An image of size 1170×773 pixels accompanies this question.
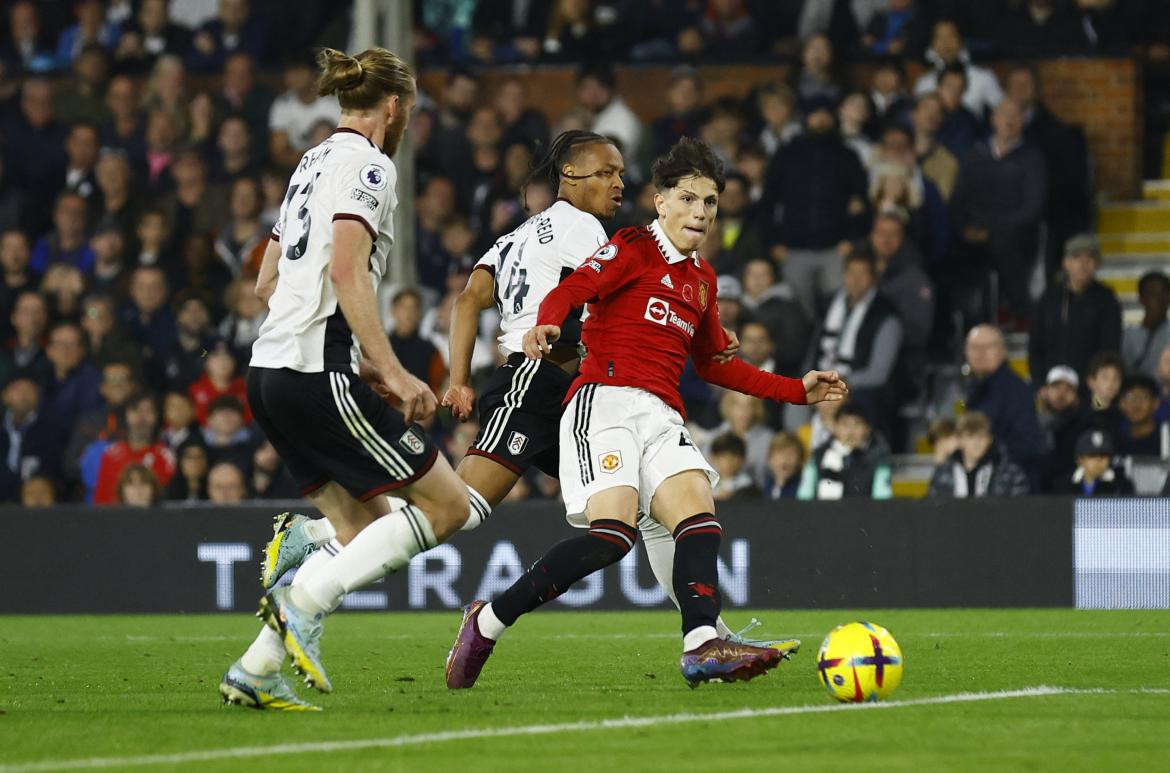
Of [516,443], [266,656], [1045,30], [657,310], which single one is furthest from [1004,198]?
[266,656]

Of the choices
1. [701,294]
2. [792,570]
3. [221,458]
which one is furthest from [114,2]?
[701,294]

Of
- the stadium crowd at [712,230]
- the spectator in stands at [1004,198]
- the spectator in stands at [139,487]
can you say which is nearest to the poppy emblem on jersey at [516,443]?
the stadium crowd at [712,230]

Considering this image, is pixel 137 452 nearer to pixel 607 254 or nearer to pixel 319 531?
pixel 319 531

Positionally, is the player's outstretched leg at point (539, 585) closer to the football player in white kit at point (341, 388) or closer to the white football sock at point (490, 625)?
the white football sock at point (490, 625)

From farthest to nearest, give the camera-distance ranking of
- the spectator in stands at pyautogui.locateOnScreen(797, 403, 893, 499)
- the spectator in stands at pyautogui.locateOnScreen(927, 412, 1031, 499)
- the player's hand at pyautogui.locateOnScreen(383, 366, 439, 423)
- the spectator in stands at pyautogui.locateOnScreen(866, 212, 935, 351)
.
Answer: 1. the spectator in stands at pyautogui.locateOnScreen(866, 212, 935, 351)
2. the spectator in stands at pyautogui.locateOnScreen(797, 403, 893, 499)
3. the spectator in stands at pyautogui.locateOnScreen(927, 412, 1031, 499)
4. the player's hand at pyautogui.locateOnScreen(383, 366, 439, 423)

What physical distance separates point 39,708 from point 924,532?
6852mm

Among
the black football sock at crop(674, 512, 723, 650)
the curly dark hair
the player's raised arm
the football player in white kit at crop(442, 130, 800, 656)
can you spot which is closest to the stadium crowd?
the football player in white kit at crop(442, 130, 800, 656)

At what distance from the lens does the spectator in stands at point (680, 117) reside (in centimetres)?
1530

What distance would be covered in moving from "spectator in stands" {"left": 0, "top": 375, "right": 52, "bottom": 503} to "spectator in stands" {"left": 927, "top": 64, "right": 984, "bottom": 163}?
7046 millimetres

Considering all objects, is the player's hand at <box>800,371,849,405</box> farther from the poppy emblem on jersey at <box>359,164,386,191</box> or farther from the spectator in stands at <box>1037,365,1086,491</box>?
the spectator in stands at <box>1037,365,1086,491</box>

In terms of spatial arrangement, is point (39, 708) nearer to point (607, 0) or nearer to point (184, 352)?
point (184, 352)

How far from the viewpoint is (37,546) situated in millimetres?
12945

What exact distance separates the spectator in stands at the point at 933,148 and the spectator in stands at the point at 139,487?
19.7ft

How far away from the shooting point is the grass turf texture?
4.98m
